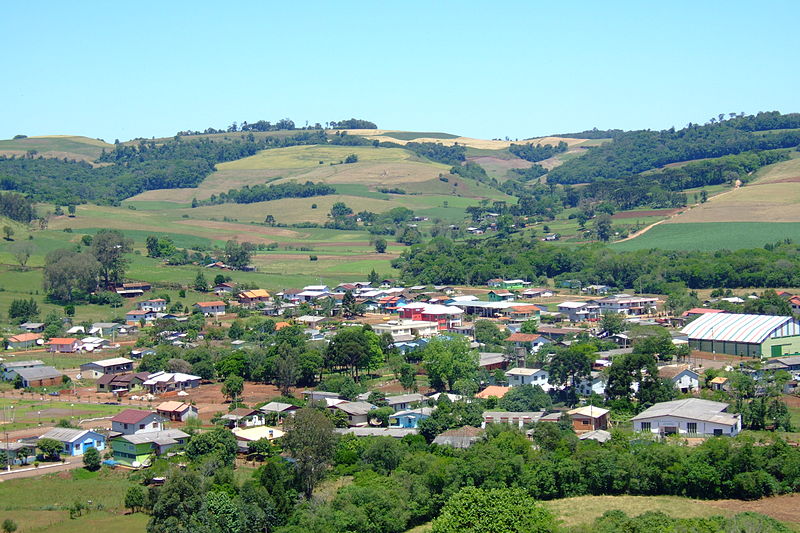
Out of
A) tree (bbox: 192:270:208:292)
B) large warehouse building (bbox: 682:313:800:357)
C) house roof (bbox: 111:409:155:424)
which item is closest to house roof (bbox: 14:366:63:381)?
house roof (bbox: 111:409:155:424)

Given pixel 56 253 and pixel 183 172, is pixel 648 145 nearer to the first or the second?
pixel 183 172

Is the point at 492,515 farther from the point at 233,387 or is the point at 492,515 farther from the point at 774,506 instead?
the point at 233,387

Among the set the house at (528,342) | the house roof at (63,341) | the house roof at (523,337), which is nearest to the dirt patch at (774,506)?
the house at (528,342)

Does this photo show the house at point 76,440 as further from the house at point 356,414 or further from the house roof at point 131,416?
the house at point 356,414

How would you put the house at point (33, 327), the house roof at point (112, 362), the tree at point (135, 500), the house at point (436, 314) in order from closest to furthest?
the tree at point (135, 500) → the house roof at point (112, 362) → the house at point (33, 327) → the house at point (436, 314)

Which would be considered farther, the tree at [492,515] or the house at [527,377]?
the house at [527,377]

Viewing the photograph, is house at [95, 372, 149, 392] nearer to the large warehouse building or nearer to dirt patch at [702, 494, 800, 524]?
the large warehouse building

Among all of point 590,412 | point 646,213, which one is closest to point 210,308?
point 590,412
